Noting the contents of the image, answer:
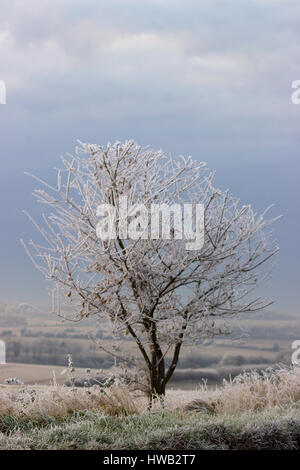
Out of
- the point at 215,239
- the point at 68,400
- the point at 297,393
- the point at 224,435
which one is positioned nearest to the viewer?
the point at 224,435

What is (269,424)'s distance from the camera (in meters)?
6.46

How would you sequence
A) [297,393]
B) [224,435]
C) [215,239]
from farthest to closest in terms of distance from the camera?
[297,393] < [215,239] < [224,435]

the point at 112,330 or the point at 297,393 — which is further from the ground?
the point at 112,330

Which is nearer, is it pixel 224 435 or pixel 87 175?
Result: pixel 224 435

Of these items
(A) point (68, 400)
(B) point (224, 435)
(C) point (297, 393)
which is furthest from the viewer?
(C) point (297, 393)

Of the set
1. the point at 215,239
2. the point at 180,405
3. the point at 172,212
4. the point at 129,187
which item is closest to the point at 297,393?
the point at 180,405

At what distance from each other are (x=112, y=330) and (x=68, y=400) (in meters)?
1.06

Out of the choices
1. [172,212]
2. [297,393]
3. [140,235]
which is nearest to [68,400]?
[140,235]

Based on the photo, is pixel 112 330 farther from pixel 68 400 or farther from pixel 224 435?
pixel 224 435

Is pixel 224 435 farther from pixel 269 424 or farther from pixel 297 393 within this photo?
pixel 297 393

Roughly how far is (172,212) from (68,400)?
2753mm

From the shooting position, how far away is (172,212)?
766 cm
